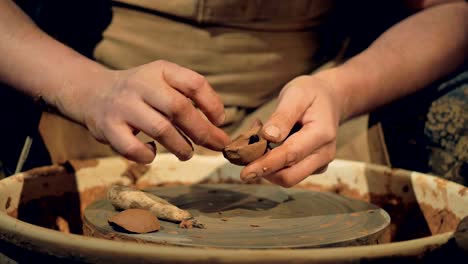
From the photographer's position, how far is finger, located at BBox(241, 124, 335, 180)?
103cm

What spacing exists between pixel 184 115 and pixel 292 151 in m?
0.18

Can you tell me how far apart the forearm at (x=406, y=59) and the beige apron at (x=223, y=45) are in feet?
0.56

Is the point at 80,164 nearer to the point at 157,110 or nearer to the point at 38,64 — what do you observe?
the point at 38,64

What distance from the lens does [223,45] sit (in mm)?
1535

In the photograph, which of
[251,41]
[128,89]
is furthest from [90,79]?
[251,41]

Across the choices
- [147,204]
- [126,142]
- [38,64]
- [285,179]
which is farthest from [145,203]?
[38,64]

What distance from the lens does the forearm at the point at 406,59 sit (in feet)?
4.58

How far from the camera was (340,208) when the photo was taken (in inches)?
46.7

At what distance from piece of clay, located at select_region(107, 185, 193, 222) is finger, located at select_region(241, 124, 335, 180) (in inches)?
4.6

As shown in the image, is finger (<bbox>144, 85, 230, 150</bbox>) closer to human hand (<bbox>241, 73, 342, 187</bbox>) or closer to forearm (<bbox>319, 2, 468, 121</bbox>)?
human hand (<bbox>241, 73, 342, 187</bbox>)

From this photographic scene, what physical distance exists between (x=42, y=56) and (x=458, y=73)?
2.91ft

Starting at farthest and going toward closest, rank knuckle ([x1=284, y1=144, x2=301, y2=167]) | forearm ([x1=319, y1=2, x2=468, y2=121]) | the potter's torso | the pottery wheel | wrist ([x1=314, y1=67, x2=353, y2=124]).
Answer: the potter's torso, forearm ([x1=319, y1=2, x2=468, y2=121]), wrist ([x1=314, y1=67, x2=353, y2=124]), knuckle ([x1=284, y1=144, x2=301, y2=167]), the pottery wheel

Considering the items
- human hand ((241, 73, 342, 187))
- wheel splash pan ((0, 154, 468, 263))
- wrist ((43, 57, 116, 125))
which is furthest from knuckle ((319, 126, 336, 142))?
wrist ((43, 57, 116, 125))

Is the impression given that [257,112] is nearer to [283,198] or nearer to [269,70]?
[269,70]
